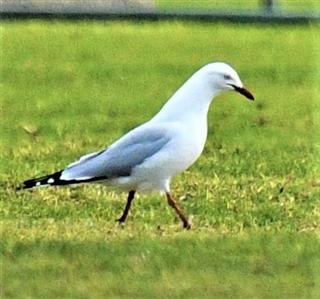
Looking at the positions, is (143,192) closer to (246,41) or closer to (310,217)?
(310,217)

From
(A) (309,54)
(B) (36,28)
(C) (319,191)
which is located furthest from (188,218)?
(B) (36,28)

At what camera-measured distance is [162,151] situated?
21.3 ft

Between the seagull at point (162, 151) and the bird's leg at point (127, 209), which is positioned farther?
the bird's leg at point (127, 209)

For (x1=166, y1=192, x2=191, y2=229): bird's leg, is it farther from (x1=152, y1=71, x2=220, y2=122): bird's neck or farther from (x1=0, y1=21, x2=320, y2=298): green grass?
(x1=152, y1=71, x2=220, y2=122): bird's neck

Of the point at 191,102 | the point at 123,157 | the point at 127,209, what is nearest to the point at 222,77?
the point at 191,102

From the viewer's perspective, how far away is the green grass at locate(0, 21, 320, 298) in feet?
19.2

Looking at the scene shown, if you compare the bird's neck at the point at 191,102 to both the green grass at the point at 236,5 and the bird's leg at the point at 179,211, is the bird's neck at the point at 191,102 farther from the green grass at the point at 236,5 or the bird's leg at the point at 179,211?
the green grass at the point at 236,5

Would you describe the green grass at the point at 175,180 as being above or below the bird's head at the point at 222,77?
below

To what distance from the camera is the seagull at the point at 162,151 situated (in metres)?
6.47

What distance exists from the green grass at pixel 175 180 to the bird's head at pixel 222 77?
0.60 m

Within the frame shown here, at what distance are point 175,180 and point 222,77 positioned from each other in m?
1.10

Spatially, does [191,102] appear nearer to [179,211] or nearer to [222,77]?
[222,77]

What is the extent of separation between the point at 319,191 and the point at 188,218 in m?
1.04

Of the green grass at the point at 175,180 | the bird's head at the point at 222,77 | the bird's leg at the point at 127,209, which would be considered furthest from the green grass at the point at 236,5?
the bird's leg at the point at 127,209
